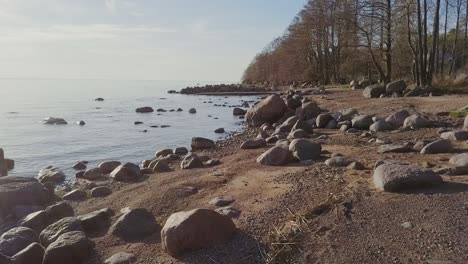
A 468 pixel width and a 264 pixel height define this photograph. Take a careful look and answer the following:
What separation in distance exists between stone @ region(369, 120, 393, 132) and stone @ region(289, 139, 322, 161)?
155 inches

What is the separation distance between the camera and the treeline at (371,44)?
30391mm

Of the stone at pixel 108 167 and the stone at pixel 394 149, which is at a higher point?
the stone at pixel 394 149

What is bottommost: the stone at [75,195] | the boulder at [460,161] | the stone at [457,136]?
the stone at [75,195]

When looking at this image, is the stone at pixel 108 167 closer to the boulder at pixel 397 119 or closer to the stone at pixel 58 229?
the stone at pixel 58 229

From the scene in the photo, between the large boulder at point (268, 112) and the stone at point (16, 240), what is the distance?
56.4 feet

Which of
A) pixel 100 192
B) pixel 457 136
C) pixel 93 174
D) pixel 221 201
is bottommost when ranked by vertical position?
pixel 93 174

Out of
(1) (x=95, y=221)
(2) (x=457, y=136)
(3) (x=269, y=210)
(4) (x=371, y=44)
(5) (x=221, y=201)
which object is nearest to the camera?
(3) (x=269, y=210)

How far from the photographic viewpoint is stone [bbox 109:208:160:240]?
26.6 feet

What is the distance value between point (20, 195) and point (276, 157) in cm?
594

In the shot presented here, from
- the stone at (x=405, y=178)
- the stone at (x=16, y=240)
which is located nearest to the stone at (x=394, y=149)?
the stone at (x=405, y=178)

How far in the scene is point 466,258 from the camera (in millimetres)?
5629

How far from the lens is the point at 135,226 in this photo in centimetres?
822

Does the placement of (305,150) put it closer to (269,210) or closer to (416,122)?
(269,210)

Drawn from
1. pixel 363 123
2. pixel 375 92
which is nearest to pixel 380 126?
pixel 363 123
